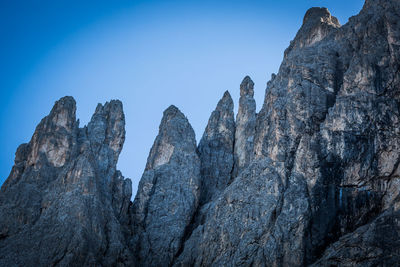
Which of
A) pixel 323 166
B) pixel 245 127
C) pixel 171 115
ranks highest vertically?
pixel 171 115

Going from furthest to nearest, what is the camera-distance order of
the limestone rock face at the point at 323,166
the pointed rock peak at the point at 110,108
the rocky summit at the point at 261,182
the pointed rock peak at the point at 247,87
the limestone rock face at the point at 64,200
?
1. the pointed rock peak at the point at 247,87
2. the pointed rock peak at the point at 110,108
3. the limestone rock face at the point at 64,200
4. the rocky summit at the point at 261,182
5. the limestone rock face at the point at 323,166

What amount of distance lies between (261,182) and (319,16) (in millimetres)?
40473

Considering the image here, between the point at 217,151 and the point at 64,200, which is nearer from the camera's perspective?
the point at 64,200

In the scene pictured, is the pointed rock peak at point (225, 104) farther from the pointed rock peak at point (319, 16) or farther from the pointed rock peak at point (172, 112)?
the pointed rock peak at point (319, 16)

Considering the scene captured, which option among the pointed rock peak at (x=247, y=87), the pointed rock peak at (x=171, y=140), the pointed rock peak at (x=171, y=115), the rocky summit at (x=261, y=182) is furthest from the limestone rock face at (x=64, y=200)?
the pointed rock peak at (x=247, y=87)

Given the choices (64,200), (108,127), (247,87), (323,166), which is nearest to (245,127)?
(247,87)

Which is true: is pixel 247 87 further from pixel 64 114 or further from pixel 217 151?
pixel 64 114

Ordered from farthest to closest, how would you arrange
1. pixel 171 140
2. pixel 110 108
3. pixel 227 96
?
pixel 227 96
pixel 110 108
pixel 171 140

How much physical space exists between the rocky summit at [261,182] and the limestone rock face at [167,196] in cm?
21

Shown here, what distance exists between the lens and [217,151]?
87.8 meters

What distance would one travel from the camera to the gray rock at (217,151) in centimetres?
8375

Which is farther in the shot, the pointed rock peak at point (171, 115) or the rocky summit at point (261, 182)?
the pointed rock peak at point (171, 115)

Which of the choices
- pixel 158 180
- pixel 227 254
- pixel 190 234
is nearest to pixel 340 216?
pixel 227 254

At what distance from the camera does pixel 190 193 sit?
78.4 meters
